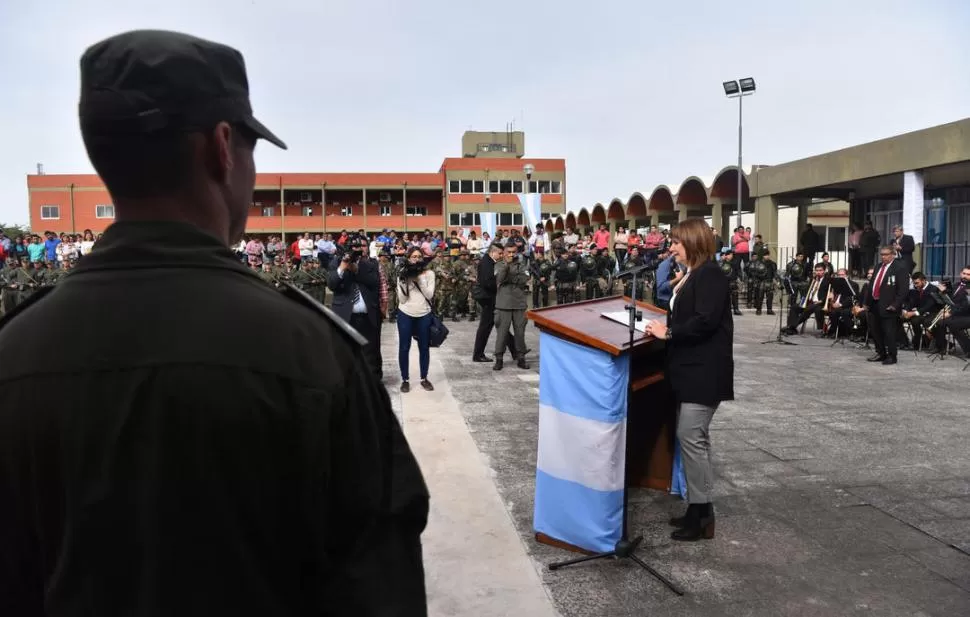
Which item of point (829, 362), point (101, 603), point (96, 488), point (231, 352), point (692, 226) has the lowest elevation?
point (829, 362)

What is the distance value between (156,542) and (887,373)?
11210 millimetres

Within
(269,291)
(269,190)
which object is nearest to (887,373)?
(269,291)

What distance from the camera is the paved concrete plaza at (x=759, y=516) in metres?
3.56

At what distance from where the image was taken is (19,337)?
1.14 metres

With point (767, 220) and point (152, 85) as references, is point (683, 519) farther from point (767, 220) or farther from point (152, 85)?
point (767, 220)

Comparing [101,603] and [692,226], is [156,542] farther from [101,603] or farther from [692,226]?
[692,226]

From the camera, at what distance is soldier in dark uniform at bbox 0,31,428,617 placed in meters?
1.07

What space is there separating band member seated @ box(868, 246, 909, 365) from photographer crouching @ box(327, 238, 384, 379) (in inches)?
311

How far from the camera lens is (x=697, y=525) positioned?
426 cm

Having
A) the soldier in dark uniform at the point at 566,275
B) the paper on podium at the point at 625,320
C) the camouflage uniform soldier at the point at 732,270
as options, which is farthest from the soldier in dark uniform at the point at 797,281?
the paper on podium at the point at 625,320

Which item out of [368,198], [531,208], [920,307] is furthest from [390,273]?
[368,198]

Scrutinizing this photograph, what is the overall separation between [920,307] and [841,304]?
1.58m

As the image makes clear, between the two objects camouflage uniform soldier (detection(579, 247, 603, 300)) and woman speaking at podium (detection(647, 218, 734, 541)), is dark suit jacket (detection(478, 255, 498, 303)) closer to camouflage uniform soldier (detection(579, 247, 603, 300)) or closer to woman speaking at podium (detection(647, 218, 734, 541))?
woman speaking at podium (detection(647, 218, 734, 541))

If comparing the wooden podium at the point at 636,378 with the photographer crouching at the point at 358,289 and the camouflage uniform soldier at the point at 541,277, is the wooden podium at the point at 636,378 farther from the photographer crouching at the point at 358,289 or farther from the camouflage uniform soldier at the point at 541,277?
the camouflage uniform soldier at the point at 541,277
